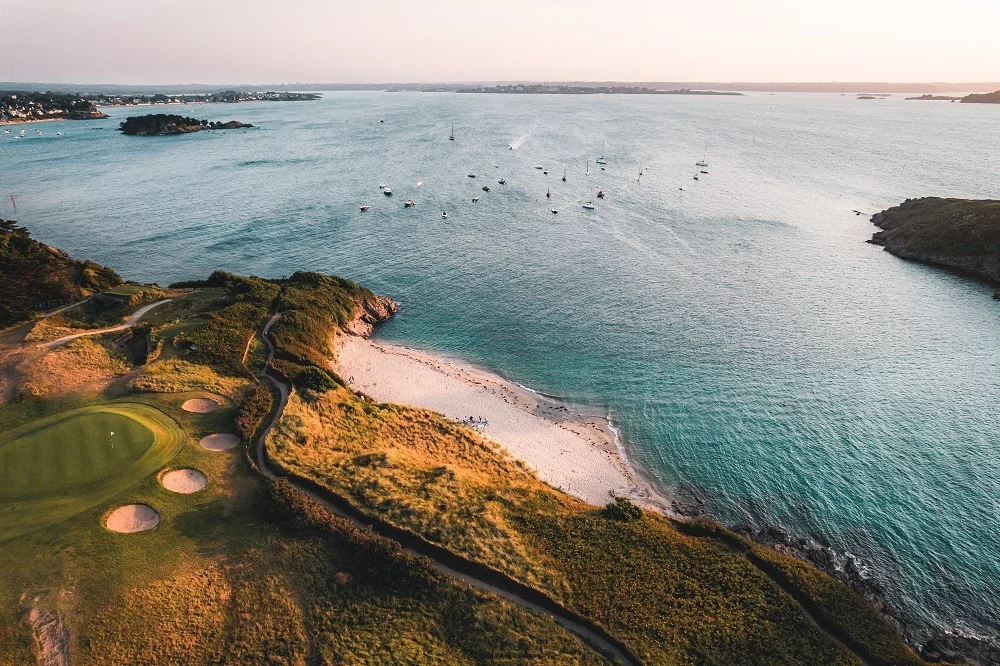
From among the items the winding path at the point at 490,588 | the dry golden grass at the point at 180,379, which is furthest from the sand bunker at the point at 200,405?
the winding path at the point at 490,588

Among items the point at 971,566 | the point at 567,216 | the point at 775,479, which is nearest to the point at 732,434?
the point at 775,479

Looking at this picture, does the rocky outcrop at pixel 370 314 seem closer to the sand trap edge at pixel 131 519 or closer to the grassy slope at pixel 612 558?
the grassy slope at pixel 612 558

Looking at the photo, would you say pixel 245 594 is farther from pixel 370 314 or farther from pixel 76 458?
pixel 370 314

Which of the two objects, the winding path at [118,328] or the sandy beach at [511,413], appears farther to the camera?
the winding path at [118,328]

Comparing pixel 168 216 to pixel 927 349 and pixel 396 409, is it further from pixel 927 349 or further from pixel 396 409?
pixel 927 349

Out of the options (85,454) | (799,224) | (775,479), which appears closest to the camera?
(85,454)

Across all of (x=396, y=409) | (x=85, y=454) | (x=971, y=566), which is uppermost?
(x=85, y=454)

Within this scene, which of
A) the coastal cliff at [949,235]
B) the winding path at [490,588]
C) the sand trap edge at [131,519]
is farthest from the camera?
the coastal cliff at [949,235]
